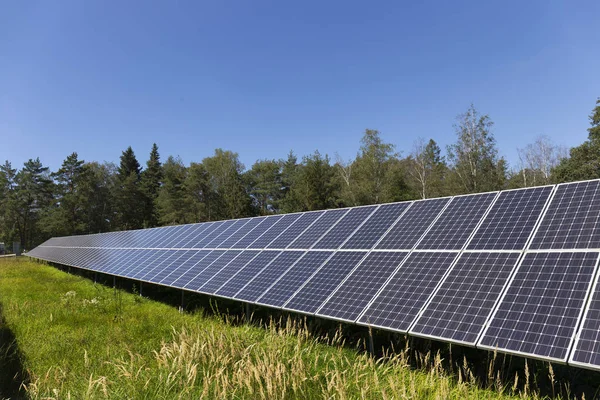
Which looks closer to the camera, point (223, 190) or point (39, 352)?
point (39, 352)

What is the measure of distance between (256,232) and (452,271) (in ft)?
28.5

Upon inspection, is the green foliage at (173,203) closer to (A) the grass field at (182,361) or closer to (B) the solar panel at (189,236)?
(B) the solar panel at (189,236)

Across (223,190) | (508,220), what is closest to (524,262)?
(508,220)

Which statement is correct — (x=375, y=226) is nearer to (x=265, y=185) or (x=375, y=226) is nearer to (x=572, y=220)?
(x=572, y=220)

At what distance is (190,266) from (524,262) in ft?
33.7

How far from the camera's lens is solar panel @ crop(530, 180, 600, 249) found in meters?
6.00

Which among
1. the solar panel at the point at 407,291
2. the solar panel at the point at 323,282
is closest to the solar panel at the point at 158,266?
the solar panel at the point at 323,282

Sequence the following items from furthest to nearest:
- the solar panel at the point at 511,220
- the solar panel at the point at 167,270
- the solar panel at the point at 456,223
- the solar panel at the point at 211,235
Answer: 1. the solar panel at the point at 211,235
2. the solar panel at the point at 167,270
3. the solar panel at the point at 456,223
4. the solar panel at the point at 511,220

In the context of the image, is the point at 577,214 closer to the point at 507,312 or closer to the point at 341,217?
the point at 507,312

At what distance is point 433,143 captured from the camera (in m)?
95.6

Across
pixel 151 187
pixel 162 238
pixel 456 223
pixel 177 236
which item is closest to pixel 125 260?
pixel 162 238

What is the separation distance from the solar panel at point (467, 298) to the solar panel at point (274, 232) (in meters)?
6.79

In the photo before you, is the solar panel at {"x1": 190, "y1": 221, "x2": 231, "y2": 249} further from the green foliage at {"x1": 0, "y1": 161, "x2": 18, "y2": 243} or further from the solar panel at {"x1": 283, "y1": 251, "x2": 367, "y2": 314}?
the green foliage at {"x1": 0, "y1": 161, "x2": 18, "y2": 243}

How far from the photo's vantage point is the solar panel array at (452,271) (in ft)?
16.3
